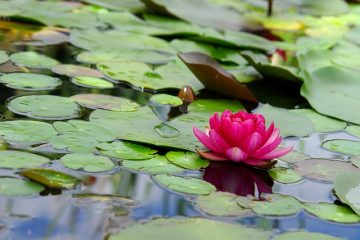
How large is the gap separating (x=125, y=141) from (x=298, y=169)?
350 mm

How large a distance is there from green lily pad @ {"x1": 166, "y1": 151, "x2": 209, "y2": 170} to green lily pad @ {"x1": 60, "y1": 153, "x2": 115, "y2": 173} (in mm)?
126

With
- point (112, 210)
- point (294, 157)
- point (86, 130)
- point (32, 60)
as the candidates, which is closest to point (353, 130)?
point (294, 157)

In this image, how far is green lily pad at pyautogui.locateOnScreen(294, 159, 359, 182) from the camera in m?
1.37

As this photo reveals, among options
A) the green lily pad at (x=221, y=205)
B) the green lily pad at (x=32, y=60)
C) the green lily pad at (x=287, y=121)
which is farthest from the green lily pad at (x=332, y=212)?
the green lily pad at (x=32, y=60)

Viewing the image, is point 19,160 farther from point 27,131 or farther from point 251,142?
point 251,142

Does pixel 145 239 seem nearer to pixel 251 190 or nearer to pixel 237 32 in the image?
pixel 251 190

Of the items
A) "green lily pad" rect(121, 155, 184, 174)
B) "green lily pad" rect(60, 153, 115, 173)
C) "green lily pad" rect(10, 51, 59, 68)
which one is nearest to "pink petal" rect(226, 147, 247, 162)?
"green lily pad" rect(121, 155, 184, 174)

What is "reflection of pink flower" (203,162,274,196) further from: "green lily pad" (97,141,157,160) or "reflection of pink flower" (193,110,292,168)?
"green lily pad" (97,141,157,160)

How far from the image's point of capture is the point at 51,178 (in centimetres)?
120

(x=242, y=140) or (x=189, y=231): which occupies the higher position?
(x=242, y=140)

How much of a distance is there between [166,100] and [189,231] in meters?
0.68

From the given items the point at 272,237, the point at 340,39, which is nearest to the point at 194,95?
the point at 272,237

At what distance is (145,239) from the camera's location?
1.04 metres

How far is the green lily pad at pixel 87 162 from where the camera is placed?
1272 mm
